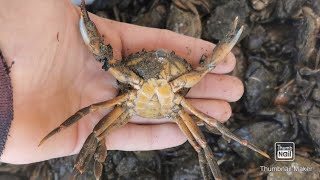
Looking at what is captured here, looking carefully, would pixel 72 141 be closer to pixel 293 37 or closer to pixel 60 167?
pixel 60 167

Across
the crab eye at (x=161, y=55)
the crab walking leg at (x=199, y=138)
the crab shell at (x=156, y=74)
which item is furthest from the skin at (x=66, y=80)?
the crab eye at (x=161, y=55)

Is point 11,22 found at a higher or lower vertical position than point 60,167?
higher

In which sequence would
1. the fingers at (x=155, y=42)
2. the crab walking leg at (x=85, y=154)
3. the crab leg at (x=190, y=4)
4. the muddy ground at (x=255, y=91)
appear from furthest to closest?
the crab leg at (x=190, y=4), the muddy ground at (x=255, y=91), the fingers at (x=155, y=42), the crab walking leg at (x=85, y=154)

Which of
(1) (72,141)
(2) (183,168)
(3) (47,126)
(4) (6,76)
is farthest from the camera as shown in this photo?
(2) (183,168)

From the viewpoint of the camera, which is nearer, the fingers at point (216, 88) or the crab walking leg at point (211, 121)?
the crab walking leg at point (211, 121)

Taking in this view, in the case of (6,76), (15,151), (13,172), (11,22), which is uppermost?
(11,22)

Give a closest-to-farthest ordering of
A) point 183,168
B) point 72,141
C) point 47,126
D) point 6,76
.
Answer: point 6,76, point 47,126, point 72,141, point 183,168

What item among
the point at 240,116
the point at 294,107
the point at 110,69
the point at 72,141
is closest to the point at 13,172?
the point at 72,141

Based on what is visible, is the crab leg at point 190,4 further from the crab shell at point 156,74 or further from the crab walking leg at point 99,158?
the crab walking leg at point 99,158
